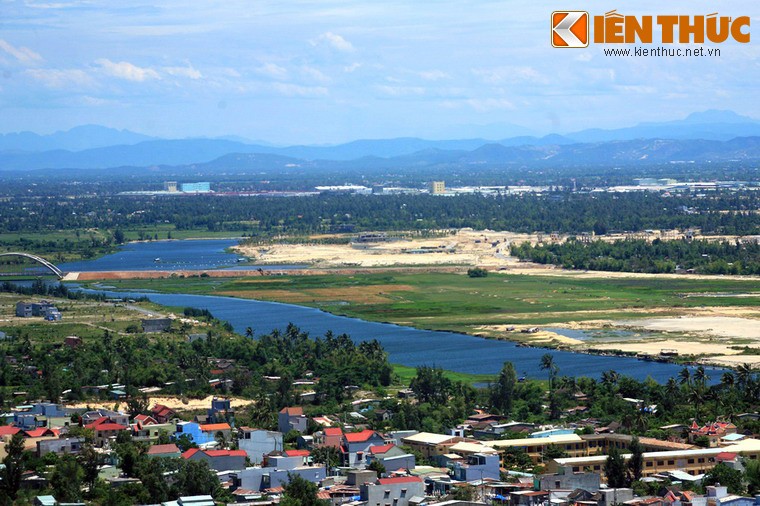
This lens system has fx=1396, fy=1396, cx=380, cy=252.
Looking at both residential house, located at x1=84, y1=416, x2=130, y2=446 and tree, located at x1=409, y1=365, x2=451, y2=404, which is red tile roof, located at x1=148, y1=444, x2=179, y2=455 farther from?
tree, located at x1=409, y1=365, x2=451, y2=404

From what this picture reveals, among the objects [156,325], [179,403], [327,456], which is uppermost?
[327,456]

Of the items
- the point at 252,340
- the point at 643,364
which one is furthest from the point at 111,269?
the point at 643,364

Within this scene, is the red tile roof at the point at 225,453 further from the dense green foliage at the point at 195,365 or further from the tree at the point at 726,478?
the tree at the point at 726,478

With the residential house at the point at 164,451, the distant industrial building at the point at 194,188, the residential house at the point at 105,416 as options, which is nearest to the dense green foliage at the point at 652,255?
the residential house at the point at 105,416

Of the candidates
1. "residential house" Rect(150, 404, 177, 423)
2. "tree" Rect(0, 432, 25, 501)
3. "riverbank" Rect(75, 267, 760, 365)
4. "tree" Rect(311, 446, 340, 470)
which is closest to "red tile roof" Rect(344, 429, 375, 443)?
"tree" Rect(311, 446, 340, 470)

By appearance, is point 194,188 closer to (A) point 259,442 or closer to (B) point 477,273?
(B) point 477,273

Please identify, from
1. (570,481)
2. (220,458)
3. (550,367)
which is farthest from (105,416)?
(550,367)
